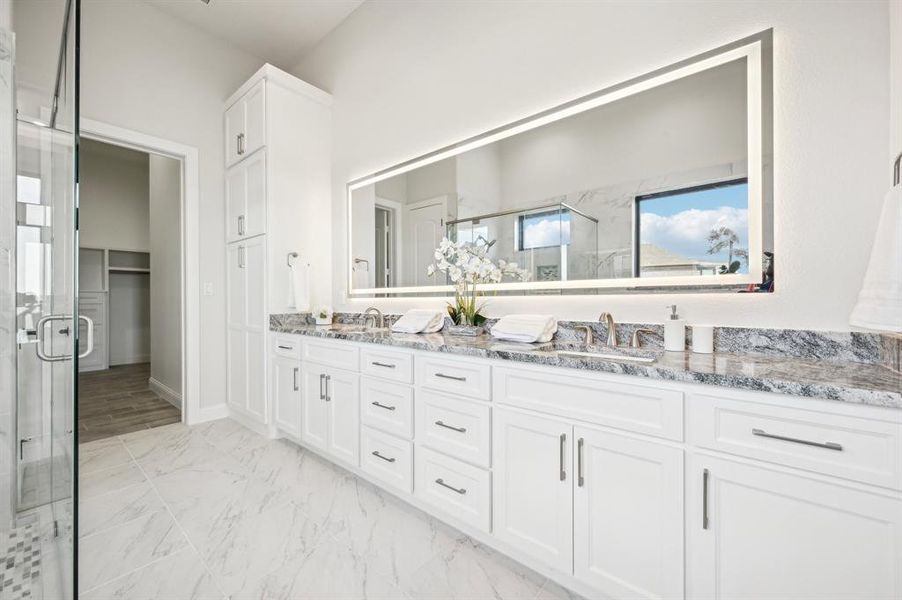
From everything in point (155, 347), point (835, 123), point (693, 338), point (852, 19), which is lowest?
point (155, 347)

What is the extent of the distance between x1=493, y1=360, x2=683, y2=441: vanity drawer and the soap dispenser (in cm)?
45

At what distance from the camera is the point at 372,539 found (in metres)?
1.68

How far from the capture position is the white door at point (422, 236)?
254 cm

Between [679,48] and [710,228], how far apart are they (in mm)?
773

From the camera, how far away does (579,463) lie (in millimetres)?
1281

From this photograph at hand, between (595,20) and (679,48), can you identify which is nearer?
(679,48)

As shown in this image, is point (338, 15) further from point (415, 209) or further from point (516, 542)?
point (516, 542)

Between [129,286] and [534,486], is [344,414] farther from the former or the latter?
[129,286]

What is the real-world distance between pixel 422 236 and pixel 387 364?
1.03m

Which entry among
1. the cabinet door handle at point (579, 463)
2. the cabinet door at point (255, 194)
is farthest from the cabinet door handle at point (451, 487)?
the cabinet door at point (255, 194)

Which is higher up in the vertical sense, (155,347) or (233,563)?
(155,347)

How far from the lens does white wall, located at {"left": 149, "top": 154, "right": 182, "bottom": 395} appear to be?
371 centimetres

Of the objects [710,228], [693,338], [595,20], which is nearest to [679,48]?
[595,20]

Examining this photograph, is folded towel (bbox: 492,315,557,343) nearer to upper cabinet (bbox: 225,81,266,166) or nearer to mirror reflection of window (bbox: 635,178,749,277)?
mirror reflection of window (bbox: 635,178,749,277)
